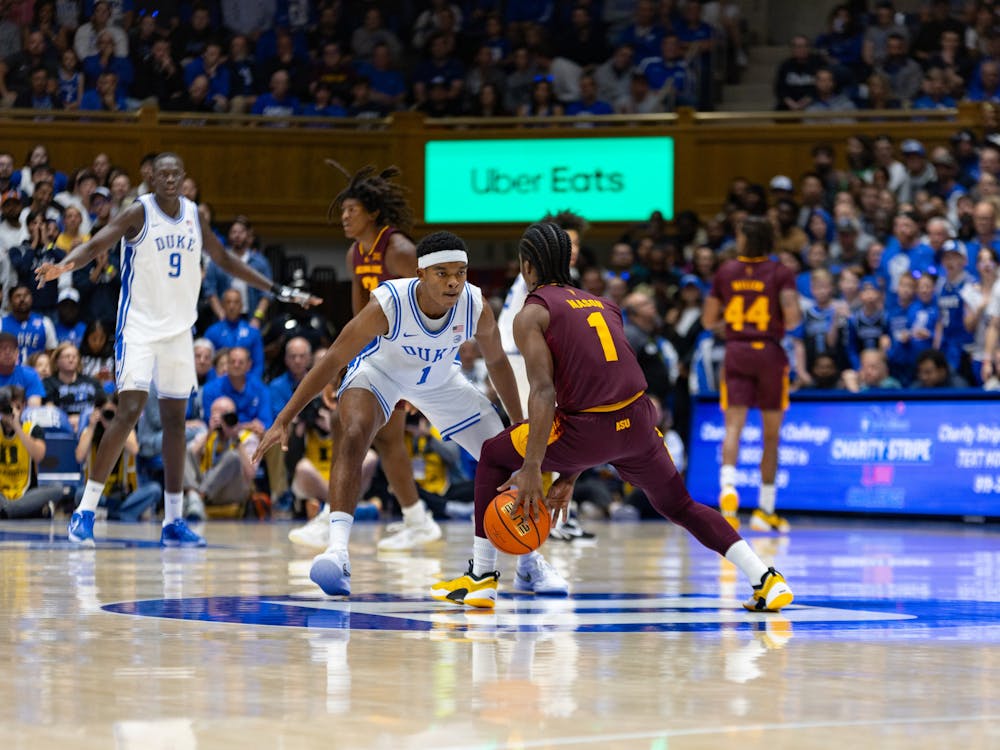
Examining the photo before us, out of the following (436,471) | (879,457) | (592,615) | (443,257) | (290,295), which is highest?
(290,295)

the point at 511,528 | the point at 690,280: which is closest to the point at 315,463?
the point at 690,280

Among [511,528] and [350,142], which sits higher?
[350,142]

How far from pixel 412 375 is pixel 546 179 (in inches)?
524

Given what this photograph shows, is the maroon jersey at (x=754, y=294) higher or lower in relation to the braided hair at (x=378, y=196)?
lower

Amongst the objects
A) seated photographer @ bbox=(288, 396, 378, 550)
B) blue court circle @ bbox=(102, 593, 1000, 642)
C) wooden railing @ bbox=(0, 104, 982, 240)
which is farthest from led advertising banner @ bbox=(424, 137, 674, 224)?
blue court circle @ bbox=(102, 593, 1000, 642)

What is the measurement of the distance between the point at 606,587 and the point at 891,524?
264 inches

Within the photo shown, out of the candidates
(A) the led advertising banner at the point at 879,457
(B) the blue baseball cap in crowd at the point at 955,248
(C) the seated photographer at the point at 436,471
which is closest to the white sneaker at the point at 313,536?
(C) the seated photographer at the point at 436,471

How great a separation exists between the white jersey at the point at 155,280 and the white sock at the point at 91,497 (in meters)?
0.84

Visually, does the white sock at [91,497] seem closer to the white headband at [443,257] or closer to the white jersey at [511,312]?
the white jersey at [511,312]

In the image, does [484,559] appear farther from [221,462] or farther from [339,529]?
[221,462]

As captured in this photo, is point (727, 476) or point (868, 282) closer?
point (727, 476)

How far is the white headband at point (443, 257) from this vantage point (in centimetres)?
660

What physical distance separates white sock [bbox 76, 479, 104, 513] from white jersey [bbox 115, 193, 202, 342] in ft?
2.77

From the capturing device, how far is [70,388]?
44.4 feet
